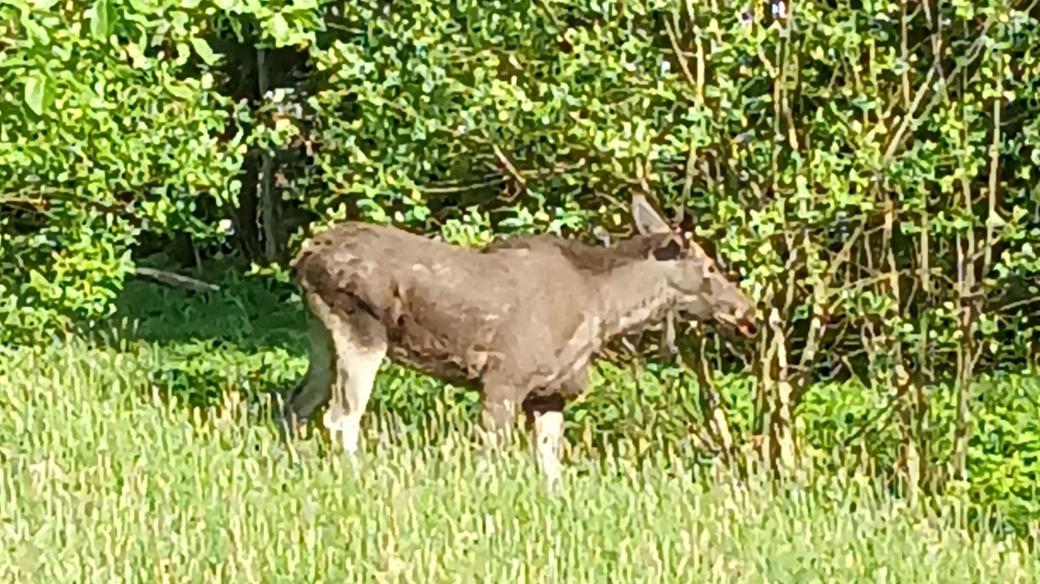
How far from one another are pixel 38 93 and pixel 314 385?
356cm

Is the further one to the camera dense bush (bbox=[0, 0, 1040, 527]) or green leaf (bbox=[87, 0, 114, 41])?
dense bush (bbox=[0, 0, 1040, 527])

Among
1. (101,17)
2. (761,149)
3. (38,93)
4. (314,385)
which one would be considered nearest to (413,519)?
(38,93)

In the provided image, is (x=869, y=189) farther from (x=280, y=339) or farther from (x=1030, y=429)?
(x=280, y=339)

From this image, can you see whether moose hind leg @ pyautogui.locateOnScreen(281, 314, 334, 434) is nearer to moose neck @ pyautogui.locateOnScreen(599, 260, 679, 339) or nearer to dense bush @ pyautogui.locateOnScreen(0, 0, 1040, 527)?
dense bush @ pyautogui.locateOnScreen(0, 0, 1040, 527)

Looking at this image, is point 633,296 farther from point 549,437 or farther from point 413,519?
point 413,519

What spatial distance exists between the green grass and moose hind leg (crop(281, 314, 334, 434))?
178 mm

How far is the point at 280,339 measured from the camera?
1698 cm

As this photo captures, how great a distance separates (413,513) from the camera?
779cm

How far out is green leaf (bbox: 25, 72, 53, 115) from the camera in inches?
272

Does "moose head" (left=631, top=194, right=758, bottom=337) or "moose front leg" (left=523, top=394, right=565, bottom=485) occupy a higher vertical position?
"moose head" (left=631, top=194, right=758, bottom=337)

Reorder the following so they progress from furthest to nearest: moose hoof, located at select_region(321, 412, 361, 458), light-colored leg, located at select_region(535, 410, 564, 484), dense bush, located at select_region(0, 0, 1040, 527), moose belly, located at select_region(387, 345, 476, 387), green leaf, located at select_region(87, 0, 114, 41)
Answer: dense bush, located at select_region(0, 0, 1040, 527) → moose belly, located at select_region(387, 345, 476, 387) → moose hoof, located at select_region(321, 412, 361, 458) → light-colored leg, located at select_region(535, 410, 564, 484) → green leaf, located at select_region(87, 0, 114, 41)

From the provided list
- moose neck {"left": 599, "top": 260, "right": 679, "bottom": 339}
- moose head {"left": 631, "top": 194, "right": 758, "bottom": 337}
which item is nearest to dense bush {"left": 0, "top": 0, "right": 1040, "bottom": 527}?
moose head {"left": 631, "top": 194, "right": 758, "bottom": 337}

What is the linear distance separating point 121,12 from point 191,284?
13.4 metres

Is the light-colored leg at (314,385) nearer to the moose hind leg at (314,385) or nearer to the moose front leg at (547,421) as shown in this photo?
the moose hind leg at (314,385)
